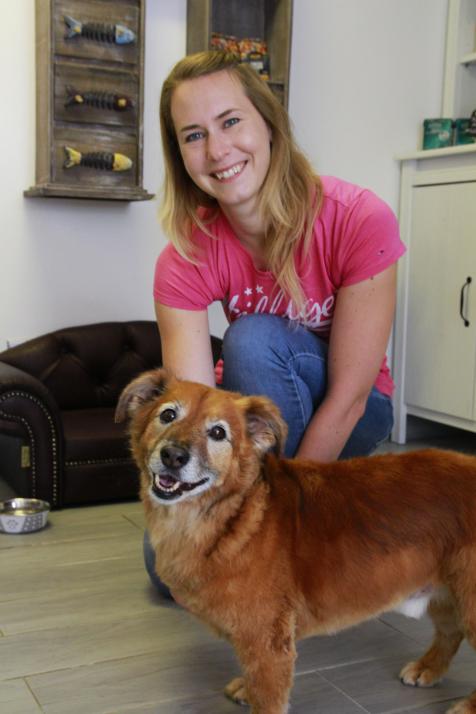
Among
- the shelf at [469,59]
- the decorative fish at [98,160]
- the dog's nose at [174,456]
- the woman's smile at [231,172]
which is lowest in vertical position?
the dog's nose at [174,456]

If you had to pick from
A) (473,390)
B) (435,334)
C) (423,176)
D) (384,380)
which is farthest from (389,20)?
(384,380)

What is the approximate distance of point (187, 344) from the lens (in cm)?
213

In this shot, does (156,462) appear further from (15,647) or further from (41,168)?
(41,168)

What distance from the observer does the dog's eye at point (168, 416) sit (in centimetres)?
154

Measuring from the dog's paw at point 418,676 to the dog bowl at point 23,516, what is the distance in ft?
4.98

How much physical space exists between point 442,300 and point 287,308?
7.44ft

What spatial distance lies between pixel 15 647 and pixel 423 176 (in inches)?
128

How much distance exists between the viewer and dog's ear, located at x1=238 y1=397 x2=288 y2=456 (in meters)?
1.58

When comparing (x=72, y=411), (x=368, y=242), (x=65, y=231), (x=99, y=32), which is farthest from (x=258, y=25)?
(x=368, y=242)

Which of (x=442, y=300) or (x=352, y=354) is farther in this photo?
(x=442, y=300)

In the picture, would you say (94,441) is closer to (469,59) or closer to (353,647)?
(353,647)

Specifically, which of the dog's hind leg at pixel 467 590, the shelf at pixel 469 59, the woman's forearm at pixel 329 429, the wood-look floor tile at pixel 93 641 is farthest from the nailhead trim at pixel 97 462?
the shelf at pixel 469 59

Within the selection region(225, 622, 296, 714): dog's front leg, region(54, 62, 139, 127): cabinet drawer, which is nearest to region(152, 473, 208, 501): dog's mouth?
region(225, 622, 296, 714): dog's front leg

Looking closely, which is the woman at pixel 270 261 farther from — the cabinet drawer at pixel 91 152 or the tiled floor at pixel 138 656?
the cabinet drawer at pixel 91 152
